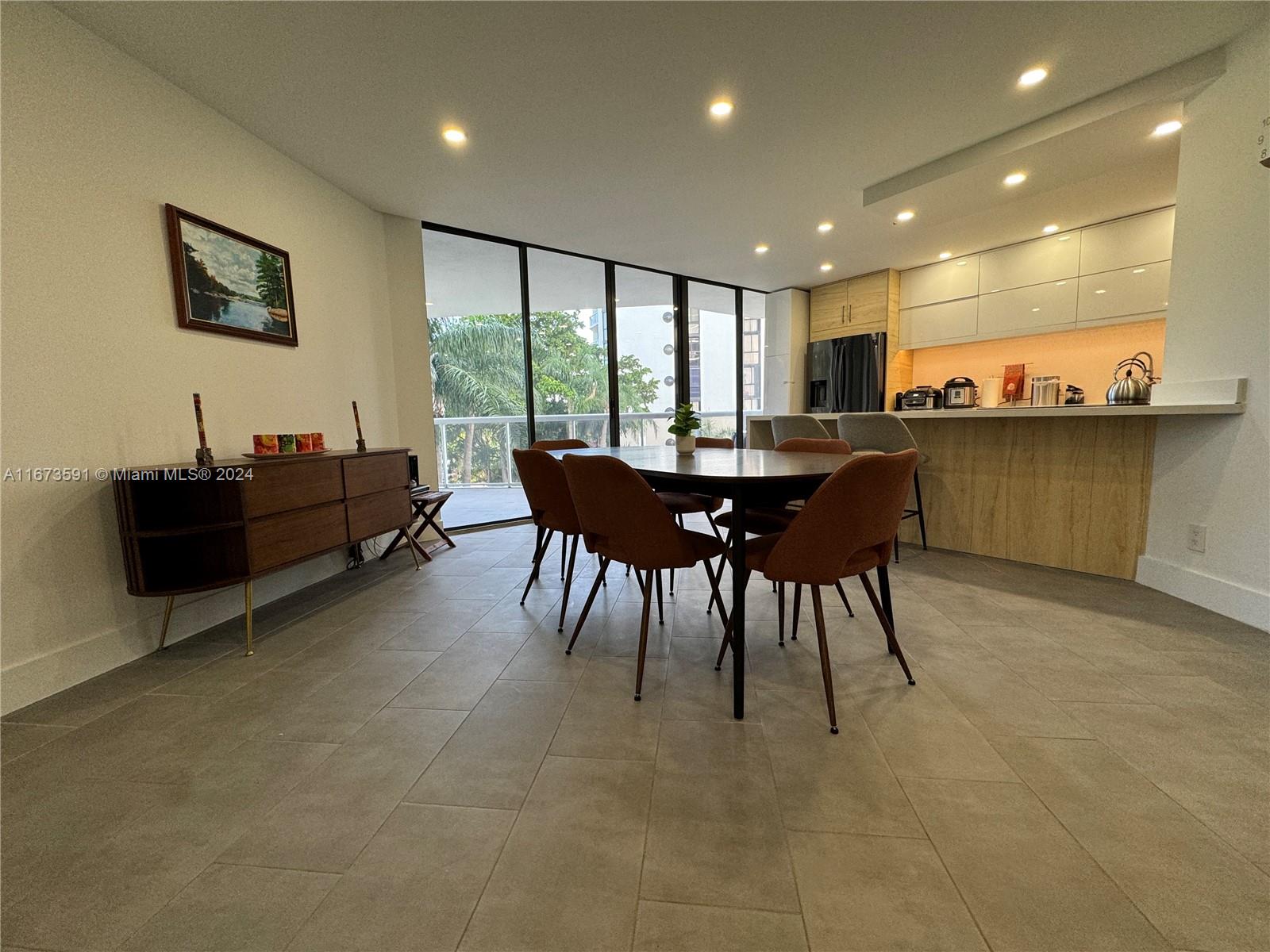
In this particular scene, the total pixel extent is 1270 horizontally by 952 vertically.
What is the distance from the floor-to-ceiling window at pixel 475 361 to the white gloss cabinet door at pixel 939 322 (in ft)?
14.0

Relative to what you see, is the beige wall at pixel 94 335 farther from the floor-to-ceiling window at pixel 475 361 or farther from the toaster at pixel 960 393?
the toaster at pixel 960 393

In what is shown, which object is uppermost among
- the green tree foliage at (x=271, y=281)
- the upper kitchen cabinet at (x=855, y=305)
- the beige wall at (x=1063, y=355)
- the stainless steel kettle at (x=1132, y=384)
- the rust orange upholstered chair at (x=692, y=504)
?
the upper kitchen cabinet at (x=855, y=305)

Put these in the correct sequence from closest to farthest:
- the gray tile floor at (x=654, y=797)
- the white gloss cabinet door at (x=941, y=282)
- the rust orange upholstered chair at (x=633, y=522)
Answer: the gray tile floor at (x=654, y=797)
the rust orange upholstered chair at (x=633, y=522)
the white gloss cabinet door at (x=941, y=282)

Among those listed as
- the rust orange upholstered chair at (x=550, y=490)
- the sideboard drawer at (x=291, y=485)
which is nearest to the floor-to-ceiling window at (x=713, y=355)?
the rust orange upholstered chair at (x=550, y=490)

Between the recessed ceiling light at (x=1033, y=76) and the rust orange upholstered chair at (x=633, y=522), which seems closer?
the rust orange upholstered chair at (x=633, y=522)

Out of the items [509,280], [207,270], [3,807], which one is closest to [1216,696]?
[3,807]

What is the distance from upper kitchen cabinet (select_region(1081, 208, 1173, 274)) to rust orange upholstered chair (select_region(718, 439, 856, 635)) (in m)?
3.65

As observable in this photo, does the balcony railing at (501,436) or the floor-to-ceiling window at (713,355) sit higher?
the floor-to-ceiling window at (713,355)

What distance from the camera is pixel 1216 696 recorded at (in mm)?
1555

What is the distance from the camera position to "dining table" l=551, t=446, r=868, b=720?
4.82 ft

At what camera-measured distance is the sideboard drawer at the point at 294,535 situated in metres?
2.08

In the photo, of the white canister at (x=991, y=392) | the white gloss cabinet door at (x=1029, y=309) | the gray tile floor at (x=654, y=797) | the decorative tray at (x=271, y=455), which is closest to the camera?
the gray tile floor at (x=654, y=797)

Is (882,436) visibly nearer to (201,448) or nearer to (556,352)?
(556,352)

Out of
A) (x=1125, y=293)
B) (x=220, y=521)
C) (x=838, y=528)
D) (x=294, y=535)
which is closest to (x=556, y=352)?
(x=294, y=535)
